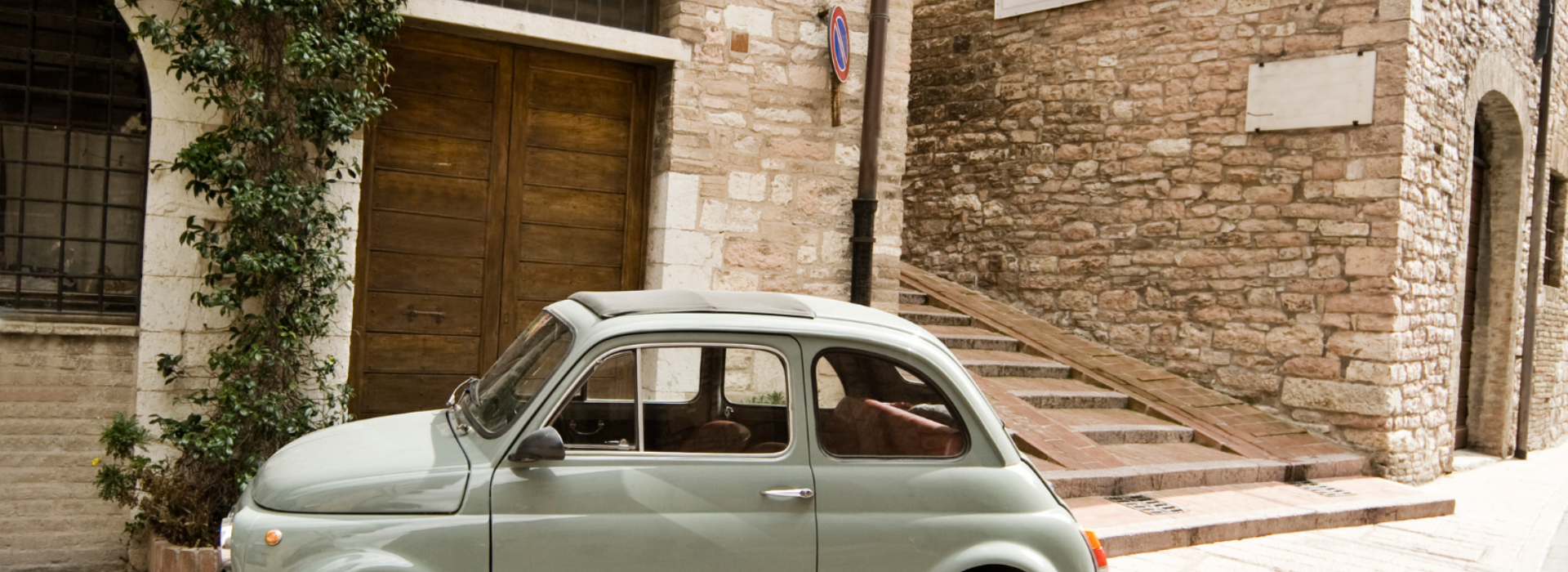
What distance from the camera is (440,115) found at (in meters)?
6.39

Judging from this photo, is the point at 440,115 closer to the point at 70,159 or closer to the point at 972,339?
the point at 70,159

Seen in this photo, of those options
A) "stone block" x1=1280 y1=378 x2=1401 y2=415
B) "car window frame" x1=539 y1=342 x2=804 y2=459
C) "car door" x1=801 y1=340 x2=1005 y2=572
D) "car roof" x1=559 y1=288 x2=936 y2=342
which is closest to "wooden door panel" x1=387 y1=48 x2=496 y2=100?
"car roof" x1=559 y1=288 x2=936 y2=342

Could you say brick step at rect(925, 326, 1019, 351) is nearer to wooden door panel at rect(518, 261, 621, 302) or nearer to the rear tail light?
wooden door panel at rect(518, 261, 621, 302)

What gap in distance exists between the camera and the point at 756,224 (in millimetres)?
7016

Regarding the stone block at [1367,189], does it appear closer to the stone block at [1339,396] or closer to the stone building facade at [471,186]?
the stone block at [1339,396]

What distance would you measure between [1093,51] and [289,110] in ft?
25.0

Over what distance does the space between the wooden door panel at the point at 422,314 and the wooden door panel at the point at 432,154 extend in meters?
0.74

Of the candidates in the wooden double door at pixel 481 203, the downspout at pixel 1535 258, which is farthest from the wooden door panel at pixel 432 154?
the downspout at pixel 1535 258

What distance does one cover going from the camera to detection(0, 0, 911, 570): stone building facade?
5254 mm

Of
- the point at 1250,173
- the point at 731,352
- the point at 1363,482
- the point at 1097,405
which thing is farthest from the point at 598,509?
the point at 1250,173

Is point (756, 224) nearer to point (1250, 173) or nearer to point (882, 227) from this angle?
point (882, 227)

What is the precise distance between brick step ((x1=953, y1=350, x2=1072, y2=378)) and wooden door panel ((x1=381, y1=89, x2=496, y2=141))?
4162mm

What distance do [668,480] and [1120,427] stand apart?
224 inches

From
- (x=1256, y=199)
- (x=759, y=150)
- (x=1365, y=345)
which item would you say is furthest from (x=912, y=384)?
(x=1256, y=199)
